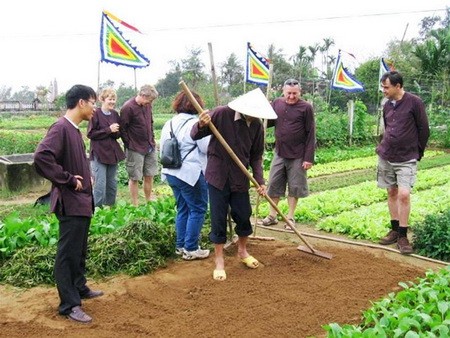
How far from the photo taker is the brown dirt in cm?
396

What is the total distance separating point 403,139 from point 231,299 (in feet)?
9.73

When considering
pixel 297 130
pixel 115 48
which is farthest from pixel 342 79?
pixel 297 130

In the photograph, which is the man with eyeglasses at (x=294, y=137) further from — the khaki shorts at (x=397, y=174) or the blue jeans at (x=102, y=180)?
the blue jeans at (x=102, y=180)

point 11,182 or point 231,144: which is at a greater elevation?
point 231,144

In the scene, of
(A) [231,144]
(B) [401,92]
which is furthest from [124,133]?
(B) [401,92]

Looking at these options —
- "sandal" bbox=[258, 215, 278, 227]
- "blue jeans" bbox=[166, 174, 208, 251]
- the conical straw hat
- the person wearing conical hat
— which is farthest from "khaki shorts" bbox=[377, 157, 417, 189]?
"blue jeans" bbox=[166, 174, 208, 251]

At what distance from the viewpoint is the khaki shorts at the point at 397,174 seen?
19.6 ft

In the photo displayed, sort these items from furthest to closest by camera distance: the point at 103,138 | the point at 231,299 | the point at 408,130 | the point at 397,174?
the point at 103,138 < the point at 397,174 < the point at 408,130 < the point at 231,299

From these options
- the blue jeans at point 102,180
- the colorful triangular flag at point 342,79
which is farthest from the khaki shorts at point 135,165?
the colorful triangular flag at point 342,79

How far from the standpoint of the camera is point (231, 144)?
16.8ft

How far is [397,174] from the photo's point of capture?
6.09 metres

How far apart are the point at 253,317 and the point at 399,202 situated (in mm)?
2767

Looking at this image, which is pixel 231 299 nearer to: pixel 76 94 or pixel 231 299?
pixel 231 299

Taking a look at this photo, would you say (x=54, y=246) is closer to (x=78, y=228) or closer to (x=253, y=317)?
(x=78, y=228)
